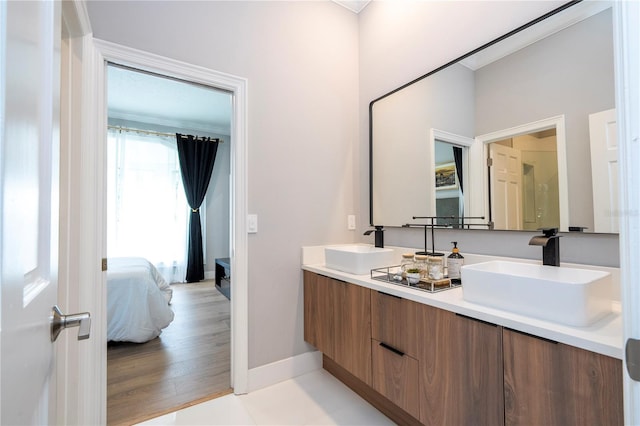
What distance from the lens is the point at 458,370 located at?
114 centimetres

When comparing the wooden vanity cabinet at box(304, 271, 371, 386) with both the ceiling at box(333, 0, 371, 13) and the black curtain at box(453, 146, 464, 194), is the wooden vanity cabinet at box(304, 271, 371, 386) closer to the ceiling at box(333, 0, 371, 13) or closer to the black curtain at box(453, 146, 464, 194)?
the black curtain at box(453, 146, 464, 194)

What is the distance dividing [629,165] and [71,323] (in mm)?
1076

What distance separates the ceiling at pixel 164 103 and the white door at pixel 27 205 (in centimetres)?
279

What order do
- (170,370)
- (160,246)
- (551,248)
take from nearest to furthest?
(551,248) < (170,370) < (160,246)

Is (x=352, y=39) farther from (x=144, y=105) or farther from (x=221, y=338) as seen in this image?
(x=144, y=105)

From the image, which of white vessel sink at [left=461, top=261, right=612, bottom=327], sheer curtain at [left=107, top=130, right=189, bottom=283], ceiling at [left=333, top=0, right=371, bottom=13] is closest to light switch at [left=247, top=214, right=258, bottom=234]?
white vessel sink at [left=461, top=261, right=612, bottom=327]

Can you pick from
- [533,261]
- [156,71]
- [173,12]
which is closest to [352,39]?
[173,12]

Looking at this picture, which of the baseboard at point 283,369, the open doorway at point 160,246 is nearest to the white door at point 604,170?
the baseboard at point 283,369

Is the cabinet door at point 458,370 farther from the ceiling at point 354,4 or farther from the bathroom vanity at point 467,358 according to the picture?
the ceiling at point 354,4

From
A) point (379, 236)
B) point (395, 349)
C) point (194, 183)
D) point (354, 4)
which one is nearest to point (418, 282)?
point (395, 349)

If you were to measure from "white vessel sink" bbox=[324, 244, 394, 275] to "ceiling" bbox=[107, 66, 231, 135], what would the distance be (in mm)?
2236

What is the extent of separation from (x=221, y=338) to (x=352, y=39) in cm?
297

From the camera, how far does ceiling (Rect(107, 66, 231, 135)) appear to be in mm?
3428

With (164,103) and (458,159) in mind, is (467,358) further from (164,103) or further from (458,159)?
(164,103)
